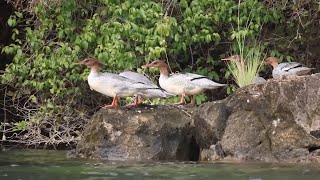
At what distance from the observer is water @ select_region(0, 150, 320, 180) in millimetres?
9180

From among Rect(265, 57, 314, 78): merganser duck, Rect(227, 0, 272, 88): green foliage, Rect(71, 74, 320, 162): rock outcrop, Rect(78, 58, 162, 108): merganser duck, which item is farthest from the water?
Rect(265, 57, 314, 78): merganser duck

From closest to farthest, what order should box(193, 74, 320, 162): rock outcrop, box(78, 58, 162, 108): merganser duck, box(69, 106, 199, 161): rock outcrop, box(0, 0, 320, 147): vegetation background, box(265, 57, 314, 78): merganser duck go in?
box(193, 74, 320, 162): rock outcrop, box(69, 106, 199, 161): rock outcrop, box(78, 58, 162, 108): merganser duck, box(265, 57, 314, 78): merganser duck, box(0, 0, 320, 147): vegetation background

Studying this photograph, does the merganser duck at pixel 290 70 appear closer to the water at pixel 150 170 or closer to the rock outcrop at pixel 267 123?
the rock outcrop at pixel 267 123

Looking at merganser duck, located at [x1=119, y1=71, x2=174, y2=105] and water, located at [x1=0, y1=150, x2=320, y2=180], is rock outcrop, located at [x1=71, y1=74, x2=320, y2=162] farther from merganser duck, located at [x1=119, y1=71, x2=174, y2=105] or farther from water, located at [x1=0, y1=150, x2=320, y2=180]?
water, located at [x1=0, y1=150, x2=320, y2=180]

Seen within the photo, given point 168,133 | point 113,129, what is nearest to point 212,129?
point 168,133

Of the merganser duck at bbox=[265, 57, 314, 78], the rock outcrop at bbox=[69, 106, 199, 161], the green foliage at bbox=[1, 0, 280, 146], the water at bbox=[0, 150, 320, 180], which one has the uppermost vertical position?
the green foliage at bbox=[1, 0, 280, 146]

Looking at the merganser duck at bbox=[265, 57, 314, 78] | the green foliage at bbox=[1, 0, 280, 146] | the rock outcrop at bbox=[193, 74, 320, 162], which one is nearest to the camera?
the rock outcrop at bbox=[193, 74, 320, 162]

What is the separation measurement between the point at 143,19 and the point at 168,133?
3273 mm

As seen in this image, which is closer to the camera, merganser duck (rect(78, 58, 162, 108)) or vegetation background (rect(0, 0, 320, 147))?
merganser duck (rect(78, 58, 162, 108))

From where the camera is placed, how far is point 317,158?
416 inches

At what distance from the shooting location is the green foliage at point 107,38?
545 inches

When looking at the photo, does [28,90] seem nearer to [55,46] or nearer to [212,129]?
[55,46]

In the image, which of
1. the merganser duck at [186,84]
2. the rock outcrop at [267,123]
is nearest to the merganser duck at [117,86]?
the merganser duck at [186,84]

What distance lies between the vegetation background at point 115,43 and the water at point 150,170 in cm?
313
